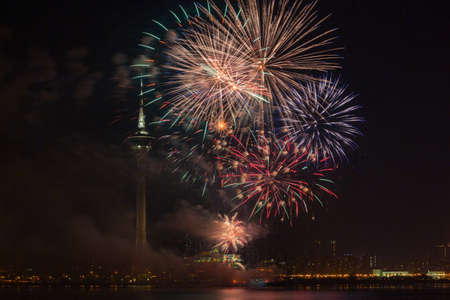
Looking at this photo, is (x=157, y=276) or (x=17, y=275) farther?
(x=17, y=275)

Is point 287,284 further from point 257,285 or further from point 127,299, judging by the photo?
point 127,299

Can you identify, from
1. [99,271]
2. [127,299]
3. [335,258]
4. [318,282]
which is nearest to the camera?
[127,299]

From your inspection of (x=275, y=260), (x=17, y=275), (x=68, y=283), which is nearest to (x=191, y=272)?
(x=275, y=260)

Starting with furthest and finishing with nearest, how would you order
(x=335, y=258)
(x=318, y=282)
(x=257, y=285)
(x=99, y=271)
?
(x=335, y=258), (x=318, y=282), (x=99, y=271), (x=257, y=285)

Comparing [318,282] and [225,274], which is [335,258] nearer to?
[318,282]

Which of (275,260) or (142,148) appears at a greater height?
(142,148)

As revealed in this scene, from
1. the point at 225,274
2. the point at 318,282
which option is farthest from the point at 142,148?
the point at 318,282

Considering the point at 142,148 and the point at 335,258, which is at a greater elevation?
the point at 142,148

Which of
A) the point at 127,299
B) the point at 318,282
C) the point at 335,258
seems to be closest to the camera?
the point at 127,299

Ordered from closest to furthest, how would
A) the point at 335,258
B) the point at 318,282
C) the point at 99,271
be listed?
1. the point at 99,271
2. the point at 318,282
3. the point at 335,258
